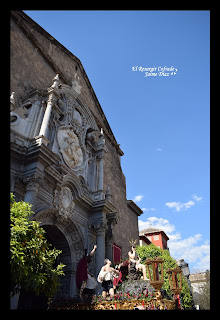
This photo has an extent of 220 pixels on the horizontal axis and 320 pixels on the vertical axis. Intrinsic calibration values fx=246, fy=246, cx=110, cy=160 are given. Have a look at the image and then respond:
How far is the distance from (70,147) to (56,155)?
2.60m

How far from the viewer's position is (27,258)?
5445 mm

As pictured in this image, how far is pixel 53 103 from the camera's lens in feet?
38.1

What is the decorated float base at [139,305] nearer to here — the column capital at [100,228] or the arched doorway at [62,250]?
the arched doorway at [62,250]

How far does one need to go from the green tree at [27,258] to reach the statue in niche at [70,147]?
5.93m

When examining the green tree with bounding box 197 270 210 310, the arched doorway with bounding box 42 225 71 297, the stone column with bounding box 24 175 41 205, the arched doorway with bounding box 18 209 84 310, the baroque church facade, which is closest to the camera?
the stone column with bounding box 24 175 41 205

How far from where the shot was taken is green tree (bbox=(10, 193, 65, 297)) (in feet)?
16.0

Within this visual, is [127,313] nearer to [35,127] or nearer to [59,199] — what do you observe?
[59,199]

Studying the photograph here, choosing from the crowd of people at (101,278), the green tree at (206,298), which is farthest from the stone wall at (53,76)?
the green tree at (206,298)

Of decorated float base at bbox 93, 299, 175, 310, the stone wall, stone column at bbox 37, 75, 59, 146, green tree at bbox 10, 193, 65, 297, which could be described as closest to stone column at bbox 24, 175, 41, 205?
the stone wall

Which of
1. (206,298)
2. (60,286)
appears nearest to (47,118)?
(60,286)

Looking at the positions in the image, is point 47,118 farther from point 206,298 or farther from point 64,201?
point 206,298

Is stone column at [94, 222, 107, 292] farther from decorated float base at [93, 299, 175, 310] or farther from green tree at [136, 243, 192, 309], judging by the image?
green tree at [136, 243, 192, 309]

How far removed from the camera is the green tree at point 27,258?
4.89 metres
